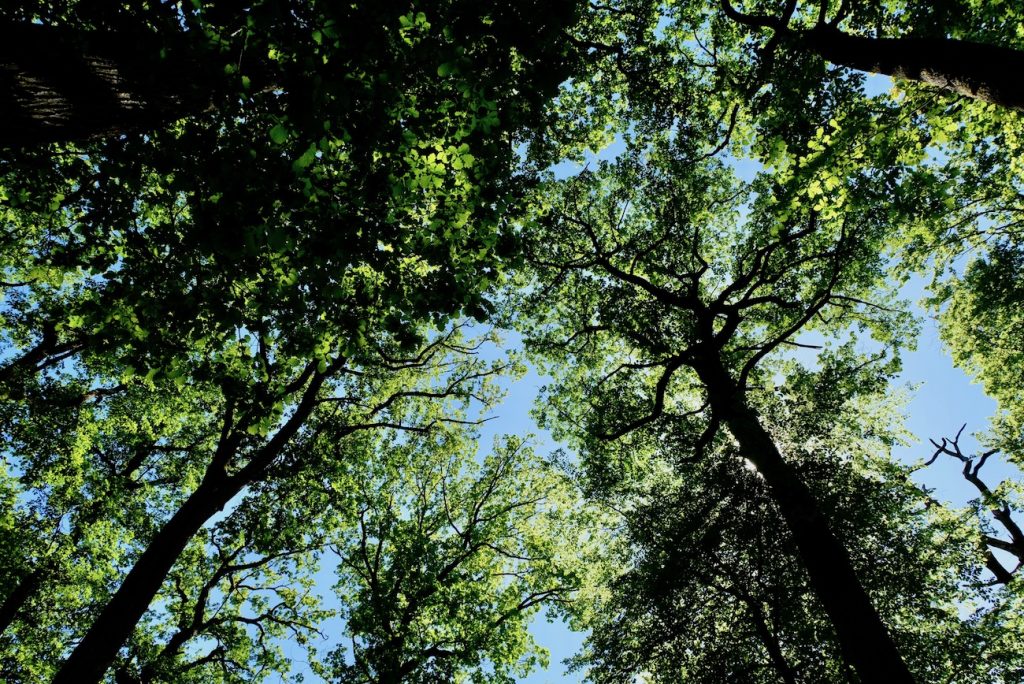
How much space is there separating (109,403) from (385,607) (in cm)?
1193

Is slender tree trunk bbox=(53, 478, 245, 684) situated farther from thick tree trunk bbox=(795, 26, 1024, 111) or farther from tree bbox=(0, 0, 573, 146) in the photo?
thick tree trunk bbox=(795, 26, 1024, 111)

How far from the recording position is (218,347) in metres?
6.02

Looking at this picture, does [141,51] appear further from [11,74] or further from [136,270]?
[136,270]

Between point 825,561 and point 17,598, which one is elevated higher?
point 825,561

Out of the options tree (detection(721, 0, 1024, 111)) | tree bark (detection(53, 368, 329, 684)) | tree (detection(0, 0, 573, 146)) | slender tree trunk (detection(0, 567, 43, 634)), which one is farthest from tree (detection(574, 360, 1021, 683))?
slender tree trunk (detection(0, 567, 43, 634))

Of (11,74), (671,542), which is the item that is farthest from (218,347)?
(671,542)

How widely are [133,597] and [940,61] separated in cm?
1605

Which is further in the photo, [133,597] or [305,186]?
[133,597]

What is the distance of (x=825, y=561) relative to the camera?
891 cm

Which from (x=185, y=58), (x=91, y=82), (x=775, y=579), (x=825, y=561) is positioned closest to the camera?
(x=91, y=82)

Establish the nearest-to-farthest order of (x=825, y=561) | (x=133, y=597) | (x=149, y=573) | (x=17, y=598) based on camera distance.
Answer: (x=825, y=561)
(x=133, y=597)
(x=149, y=573)
(x=17, y=598)

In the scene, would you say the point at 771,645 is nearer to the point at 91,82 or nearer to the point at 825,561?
the point at 825,561

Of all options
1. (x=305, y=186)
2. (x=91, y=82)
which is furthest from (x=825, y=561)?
(x=91, y=82)

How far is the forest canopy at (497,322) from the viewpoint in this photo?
5.16 m
